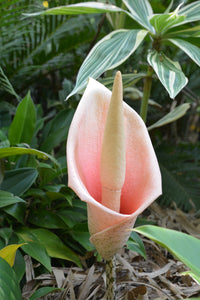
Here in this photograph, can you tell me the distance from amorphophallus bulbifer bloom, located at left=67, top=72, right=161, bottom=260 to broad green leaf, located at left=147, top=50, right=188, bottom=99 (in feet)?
0.62

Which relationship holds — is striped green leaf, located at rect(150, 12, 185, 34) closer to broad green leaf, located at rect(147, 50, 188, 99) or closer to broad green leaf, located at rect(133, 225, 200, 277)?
broad green leaf, located at rect(147, 50, 188, 99)

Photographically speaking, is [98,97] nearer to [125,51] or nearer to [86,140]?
[86,140]

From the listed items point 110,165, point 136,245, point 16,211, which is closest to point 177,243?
point 110,165

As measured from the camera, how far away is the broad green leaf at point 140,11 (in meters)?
0.84

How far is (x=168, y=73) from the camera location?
75 cm

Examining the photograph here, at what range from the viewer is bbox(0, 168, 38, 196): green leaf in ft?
2.73

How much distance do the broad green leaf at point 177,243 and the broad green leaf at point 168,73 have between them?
0.35 metres

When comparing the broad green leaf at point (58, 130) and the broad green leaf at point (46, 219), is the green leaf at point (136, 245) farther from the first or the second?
the broad green leaf at point (58, 130)

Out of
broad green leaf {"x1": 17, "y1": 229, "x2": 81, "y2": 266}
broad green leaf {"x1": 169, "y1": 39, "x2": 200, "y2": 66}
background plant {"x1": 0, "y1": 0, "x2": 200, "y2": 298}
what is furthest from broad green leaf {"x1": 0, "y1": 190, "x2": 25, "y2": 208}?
broad green leaf {"x1": 169, "y1": 39, "x2": 200, "y2": 66}

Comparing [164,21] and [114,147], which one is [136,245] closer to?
[114,147]

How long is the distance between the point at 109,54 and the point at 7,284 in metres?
0.53

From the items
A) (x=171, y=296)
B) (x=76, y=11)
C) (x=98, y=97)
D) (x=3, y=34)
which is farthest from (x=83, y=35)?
(x=171, y=296)

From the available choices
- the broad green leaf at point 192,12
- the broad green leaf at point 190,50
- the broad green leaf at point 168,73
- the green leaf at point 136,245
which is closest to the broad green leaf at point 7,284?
the green leaf at point 136,245

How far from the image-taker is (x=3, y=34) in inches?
44.6
